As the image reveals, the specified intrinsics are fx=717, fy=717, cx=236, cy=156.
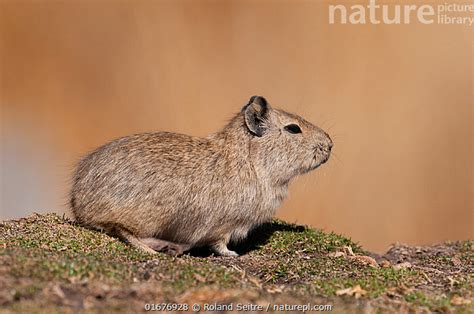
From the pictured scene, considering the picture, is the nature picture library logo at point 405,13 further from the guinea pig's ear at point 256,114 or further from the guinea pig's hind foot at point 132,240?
the guinea pig's hind foot at point 132,240

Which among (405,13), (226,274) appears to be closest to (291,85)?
(405,13)

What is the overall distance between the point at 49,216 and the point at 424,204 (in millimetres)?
10894

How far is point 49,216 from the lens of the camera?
11375 millimetres

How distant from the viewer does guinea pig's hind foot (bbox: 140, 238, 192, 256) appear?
33.0 ft

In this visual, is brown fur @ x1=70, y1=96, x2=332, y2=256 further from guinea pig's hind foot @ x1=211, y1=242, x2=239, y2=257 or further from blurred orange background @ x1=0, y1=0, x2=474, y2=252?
blurred orange background @ x1=0, y1=0, x2=474, y2=252

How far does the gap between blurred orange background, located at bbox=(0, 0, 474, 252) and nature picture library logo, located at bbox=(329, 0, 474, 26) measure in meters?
0.21

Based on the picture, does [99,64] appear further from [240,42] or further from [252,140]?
[252,140]

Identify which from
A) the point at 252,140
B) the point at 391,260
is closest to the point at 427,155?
the point at 391,260

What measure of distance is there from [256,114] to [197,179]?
1.54 m

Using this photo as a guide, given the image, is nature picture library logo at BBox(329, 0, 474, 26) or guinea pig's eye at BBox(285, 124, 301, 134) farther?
nature picture library logo at BBox(329, 0, 474, 26)

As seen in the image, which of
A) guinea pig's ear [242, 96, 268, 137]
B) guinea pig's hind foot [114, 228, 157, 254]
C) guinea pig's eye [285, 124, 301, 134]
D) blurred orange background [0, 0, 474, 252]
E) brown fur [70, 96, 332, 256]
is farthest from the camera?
blurred orange background [0, 0, 474, 252]

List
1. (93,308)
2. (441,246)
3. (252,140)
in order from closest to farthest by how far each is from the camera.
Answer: (93,308)
(252,140)
(441,246)

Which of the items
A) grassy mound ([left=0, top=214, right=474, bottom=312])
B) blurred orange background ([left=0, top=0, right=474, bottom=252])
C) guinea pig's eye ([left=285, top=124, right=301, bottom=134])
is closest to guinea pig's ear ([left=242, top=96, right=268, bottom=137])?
guinea pig's eye ([left=285, top=124, right=301, bottom=134])

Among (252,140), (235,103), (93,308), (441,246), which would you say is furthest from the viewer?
(235,103)
